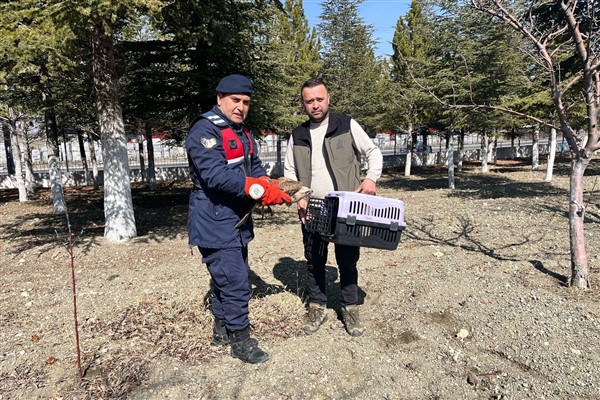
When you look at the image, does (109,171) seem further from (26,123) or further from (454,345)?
(26,123)

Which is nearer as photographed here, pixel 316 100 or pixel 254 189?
pixel 254 189

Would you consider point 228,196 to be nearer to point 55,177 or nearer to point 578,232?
point 578,232

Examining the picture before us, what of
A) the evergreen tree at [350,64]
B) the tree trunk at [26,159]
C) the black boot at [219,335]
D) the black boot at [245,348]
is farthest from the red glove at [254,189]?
the evergreen tree at [350,64]

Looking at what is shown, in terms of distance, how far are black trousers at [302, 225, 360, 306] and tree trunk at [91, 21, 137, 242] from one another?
4356mm

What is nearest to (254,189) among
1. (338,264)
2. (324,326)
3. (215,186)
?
(215,186)

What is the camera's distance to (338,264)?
3486mm

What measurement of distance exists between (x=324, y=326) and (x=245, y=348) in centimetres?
87

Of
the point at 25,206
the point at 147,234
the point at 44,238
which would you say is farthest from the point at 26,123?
the point at 147,234

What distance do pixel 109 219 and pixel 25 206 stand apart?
7.78 metres

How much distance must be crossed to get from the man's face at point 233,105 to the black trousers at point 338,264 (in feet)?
3.60

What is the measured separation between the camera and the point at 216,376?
2.86 m

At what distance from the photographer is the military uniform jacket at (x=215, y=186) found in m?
2.72

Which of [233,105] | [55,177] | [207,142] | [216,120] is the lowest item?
[55,177]

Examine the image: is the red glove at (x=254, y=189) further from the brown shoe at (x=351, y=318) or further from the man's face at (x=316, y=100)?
the brown shoe at (x=351, y=318)
